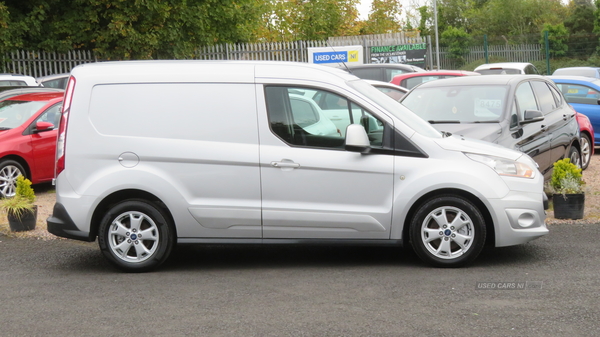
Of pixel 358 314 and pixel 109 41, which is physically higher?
pixel 109 41

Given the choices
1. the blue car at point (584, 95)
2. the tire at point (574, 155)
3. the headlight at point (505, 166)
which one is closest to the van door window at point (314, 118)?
the headlight at point (505, 166)

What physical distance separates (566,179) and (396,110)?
3.06 meters

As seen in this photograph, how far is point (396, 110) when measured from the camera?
23.0 ft

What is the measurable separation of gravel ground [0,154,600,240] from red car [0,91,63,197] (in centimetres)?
48

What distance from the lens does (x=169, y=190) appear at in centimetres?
676

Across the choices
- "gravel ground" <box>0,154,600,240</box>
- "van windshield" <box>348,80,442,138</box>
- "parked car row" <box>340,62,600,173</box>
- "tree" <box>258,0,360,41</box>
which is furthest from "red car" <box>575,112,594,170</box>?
"tree" <box>258,0,360,41</box>

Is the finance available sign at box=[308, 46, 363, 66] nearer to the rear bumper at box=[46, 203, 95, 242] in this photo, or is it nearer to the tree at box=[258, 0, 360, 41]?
the tree at box=[258, 0, 360, 41]

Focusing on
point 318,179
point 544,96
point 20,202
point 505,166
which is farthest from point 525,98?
point 20,202

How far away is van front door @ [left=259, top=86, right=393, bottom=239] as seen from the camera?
666cm

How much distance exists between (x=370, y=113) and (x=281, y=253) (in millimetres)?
1786

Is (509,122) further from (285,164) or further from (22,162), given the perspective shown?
(22,162)

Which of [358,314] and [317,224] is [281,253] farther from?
[358,314]

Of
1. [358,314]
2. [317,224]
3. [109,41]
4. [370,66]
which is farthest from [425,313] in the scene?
[109,41]

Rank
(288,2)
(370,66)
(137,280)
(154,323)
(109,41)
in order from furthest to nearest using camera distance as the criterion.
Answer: (288,2), (109,41), (370,66), (137,280), (154,323)
